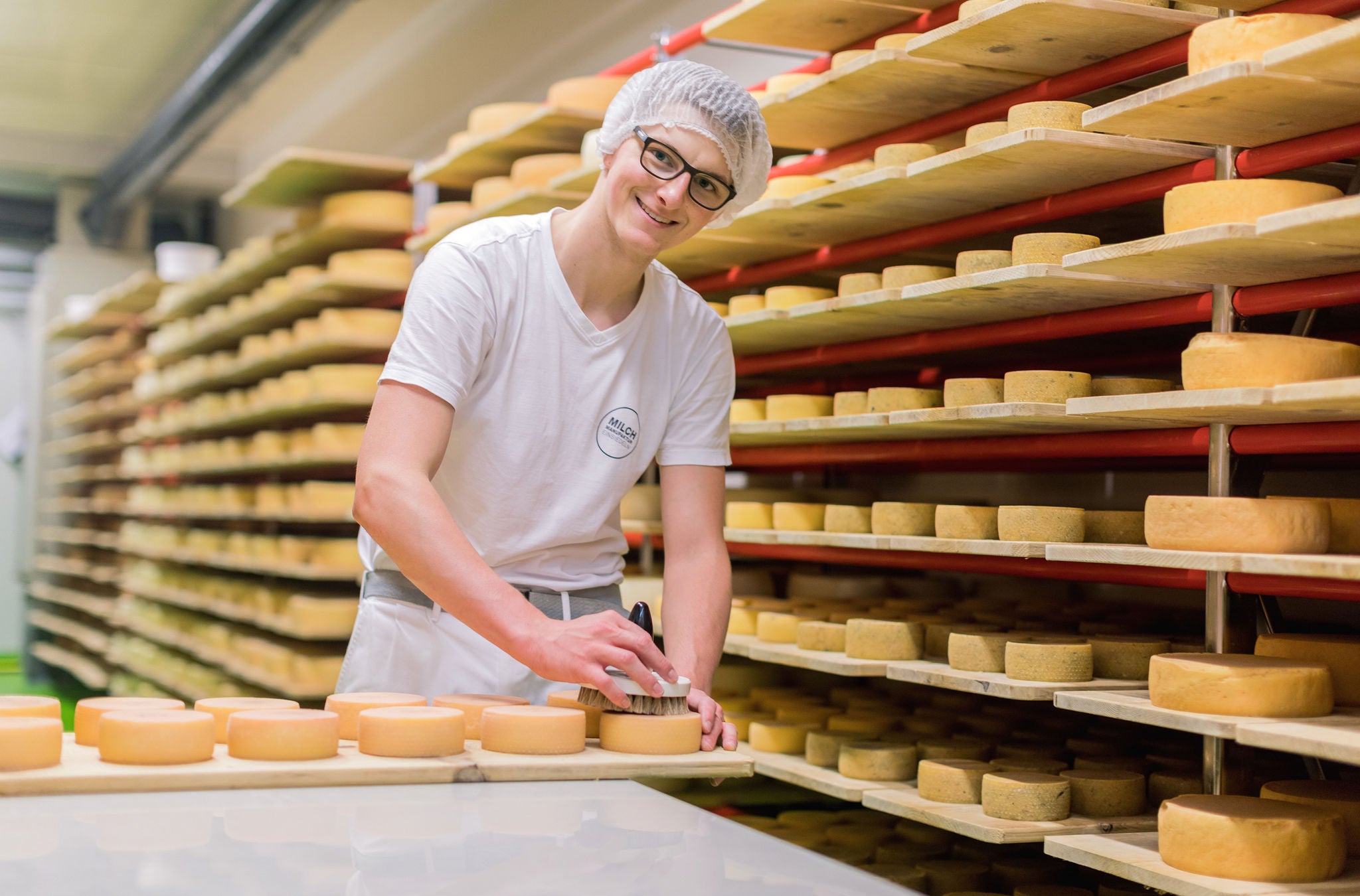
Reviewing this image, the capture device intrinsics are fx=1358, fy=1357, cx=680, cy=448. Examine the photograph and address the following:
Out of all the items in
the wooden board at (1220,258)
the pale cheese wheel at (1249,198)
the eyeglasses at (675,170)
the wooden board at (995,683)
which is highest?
the eyeglasses at (675,170)

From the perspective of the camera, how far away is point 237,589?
6477mm

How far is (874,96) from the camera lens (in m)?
2.81

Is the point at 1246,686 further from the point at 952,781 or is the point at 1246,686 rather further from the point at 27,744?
the point at 27,744

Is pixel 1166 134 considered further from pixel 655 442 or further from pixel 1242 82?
pixel 655 442

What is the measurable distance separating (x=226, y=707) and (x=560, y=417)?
703 millimetres

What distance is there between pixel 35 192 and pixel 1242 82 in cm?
1145

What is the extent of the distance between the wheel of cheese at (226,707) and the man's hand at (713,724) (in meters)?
0.50

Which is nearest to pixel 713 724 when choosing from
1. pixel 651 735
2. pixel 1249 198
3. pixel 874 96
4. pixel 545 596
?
pixel 651 735

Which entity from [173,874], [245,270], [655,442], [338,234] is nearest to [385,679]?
[655,442]

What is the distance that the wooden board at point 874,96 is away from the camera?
2.62 metres

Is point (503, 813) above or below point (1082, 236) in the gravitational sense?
below

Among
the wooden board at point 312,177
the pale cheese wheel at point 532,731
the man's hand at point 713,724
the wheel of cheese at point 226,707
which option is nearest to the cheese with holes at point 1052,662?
the man's hand at point 713,724

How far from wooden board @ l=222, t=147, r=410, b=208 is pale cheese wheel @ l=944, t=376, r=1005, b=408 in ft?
10.6

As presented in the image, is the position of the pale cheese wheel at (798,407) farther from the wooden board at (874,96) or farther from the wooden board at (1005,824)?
the wooden board at (1005,824)
